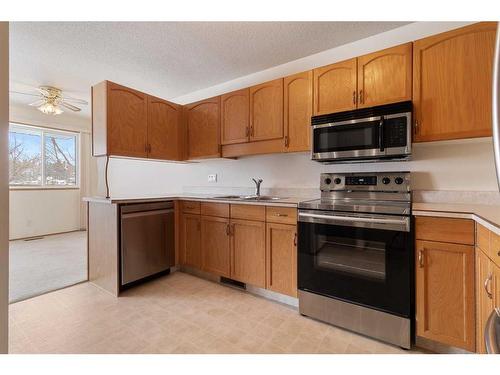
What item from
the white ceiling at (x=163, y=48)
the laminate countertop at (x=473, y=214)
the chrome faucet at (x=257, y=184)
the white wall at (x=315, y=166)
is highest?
the white ceiling at (x=163, y=48)

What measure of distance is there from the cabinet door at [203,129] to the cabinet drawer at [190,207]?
0.58 metres

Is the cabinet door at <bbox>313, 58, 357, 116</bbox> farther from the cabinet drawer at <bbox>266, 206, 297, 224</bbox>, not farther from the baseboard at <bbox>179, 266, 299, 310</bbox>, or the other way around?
the baseboard at <bbox>179, 266, 299, 310</bbox>

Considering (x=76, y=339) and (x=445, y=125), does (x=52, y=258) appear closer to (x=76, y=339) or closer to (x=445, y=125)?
(x=76, y=339)

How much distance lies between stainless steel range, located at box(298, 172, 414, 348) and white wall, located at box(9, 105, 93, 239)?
5166mm

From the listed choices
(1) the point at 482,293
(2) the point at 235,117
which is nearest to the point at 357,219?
(1) the point at 482,293

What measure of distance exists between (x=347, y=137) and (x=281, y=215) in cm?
82

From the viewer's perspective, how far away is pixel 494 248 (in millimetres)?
1074

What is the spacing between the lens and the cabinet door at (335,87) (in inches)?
75.5

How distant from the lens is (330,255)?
180 cm

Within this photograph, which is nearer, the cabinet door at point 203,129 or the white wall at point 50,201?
the cabinet door at point 203,129

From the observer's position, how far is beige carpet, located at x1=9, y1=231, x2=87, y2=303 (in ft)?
7.91

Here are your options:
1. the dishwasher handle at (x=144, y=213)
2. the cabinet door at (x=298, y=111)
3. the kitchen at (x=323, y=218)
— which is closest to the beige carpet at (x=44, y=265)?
the kitchen at (x=323, y=218)

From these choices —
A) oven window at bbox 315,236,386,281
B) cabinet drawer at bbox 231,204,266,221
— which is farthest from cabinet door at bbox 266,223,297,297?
oven window at bbox 315,236,386,281

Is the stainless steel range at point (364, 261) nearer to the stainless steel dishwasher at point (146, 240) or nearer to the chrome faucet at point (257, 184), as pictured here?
the chrome faucet at point (257, 184)
